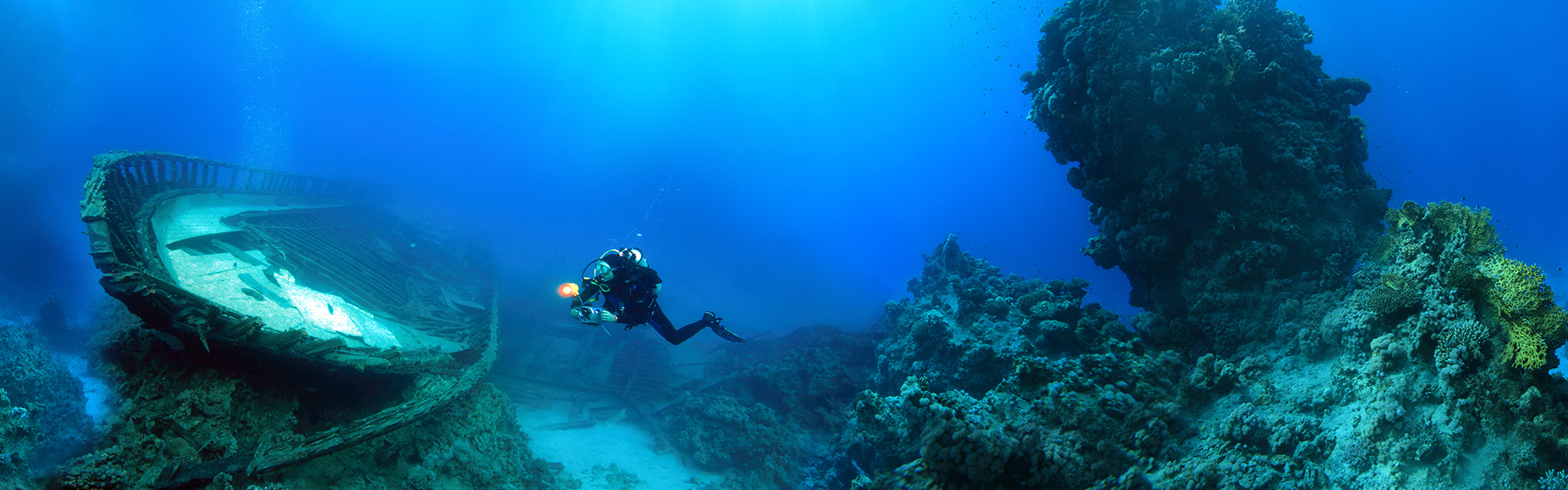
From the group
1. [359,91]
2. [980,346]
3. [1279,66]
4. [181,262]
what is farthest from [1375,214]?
[359,91]

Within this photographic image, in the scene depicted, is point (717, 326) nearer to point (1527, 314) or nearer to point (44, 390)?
point (1527, 314)

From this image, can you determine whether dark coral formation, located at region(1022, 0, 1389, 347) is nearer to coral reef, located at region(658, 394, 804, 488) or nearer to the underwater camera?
coral reef, located at region(658, 394, 804, 488)

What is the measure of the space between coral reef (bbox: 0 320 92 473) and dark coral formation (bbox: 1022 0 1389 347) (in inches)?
805

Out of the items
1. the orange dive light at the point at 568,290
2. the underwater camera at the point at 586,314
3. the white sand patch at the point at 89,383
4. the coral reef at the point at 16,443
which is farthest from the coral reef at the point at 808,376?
the white sand patch at the point at 89,383

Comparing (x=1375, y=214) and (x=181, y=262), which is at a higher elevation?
(x=1375, y=214)

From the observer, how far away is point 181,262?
7305 millimetres

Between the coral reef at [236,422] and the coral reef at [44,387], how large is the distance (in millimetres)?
6295

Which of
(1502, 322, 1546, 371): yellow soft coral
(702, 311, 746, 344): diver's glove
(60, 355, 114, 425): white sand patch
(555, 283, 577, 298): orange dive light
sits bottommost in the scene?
(60, 355, 114, 425): white sand patch

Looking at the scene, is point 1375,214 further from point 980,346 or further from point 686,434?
point 686,434

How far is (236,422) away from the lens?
557cm

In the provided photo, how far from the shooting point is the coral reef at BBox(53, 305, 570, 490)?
→ 4992mm

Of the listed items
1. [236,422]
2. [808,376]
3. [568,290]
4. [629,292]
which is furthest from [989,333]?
[236,422]

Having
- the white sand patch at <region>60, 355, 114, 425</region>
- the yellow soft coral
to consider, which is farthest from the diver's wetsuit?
the white sand patch at <region>60, 355, 114, 425</region>

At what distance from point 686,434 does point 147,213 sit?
10409mm
